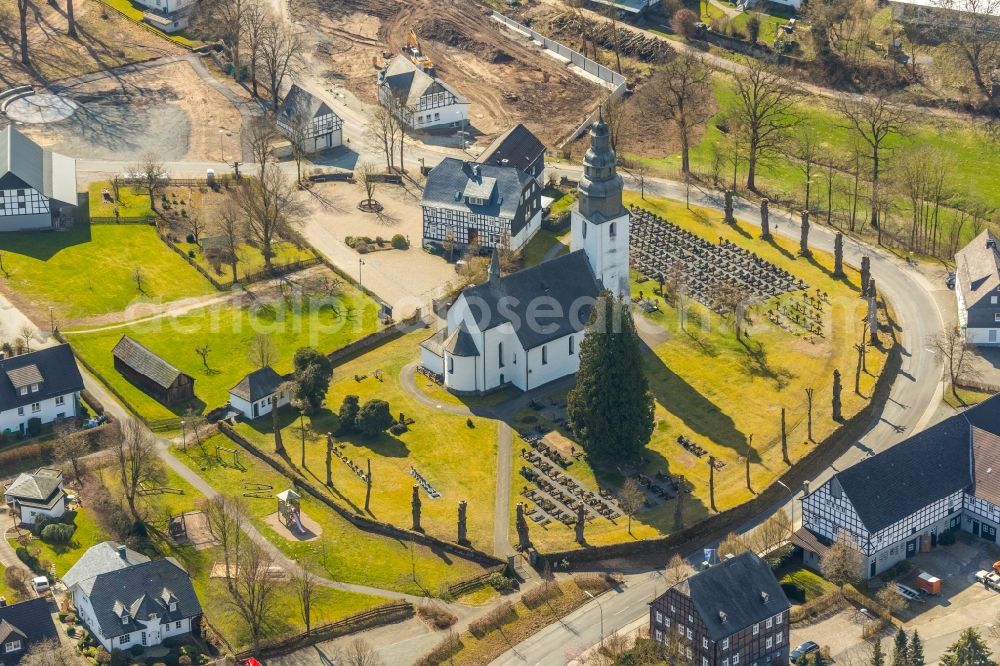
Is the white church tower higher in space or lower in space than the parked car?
higher

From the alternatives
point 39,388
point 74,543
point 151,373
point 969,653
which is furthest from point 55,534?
point 969,653

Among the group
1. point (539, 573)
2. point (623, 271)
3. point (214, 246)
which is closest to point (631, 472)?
point (539, 573)

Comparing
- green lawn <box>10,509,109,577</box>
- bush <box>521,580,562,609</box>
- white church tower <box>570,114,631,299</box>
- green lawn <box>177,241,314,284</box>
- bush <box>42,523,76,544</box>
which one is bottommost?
green lawn <box>10,509,109,577</box>

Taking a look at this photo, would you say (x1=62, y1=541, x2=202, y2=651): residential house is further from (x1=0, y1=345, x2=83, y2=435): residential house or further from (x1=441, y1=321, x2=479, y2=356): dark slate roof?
(x1=441, y1=321, x2=479, y2=356): dark slate roof

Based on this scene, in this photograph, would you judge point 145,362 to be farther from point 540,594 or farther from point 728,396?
point 728,396

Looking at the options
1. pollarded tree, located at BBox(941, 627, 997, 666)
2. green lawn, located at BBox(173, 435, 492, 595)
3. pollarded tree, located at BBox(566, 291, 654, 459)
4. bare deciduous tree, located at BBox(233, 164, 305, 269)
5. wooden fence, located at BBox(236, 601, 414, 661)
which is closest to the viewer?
pollarded tree, located at BBox(941, 627, 997, 666)

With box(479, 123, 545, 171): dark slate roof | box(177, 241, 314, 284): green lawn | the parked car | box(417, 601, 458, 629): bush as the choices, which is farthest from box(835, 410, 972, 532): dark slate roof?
box(177, 241, 314, 284): green lawn

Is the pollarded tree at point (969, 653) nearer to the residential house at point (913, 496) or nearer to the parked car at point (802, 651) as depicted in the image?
the parked car at point (802, 651)
